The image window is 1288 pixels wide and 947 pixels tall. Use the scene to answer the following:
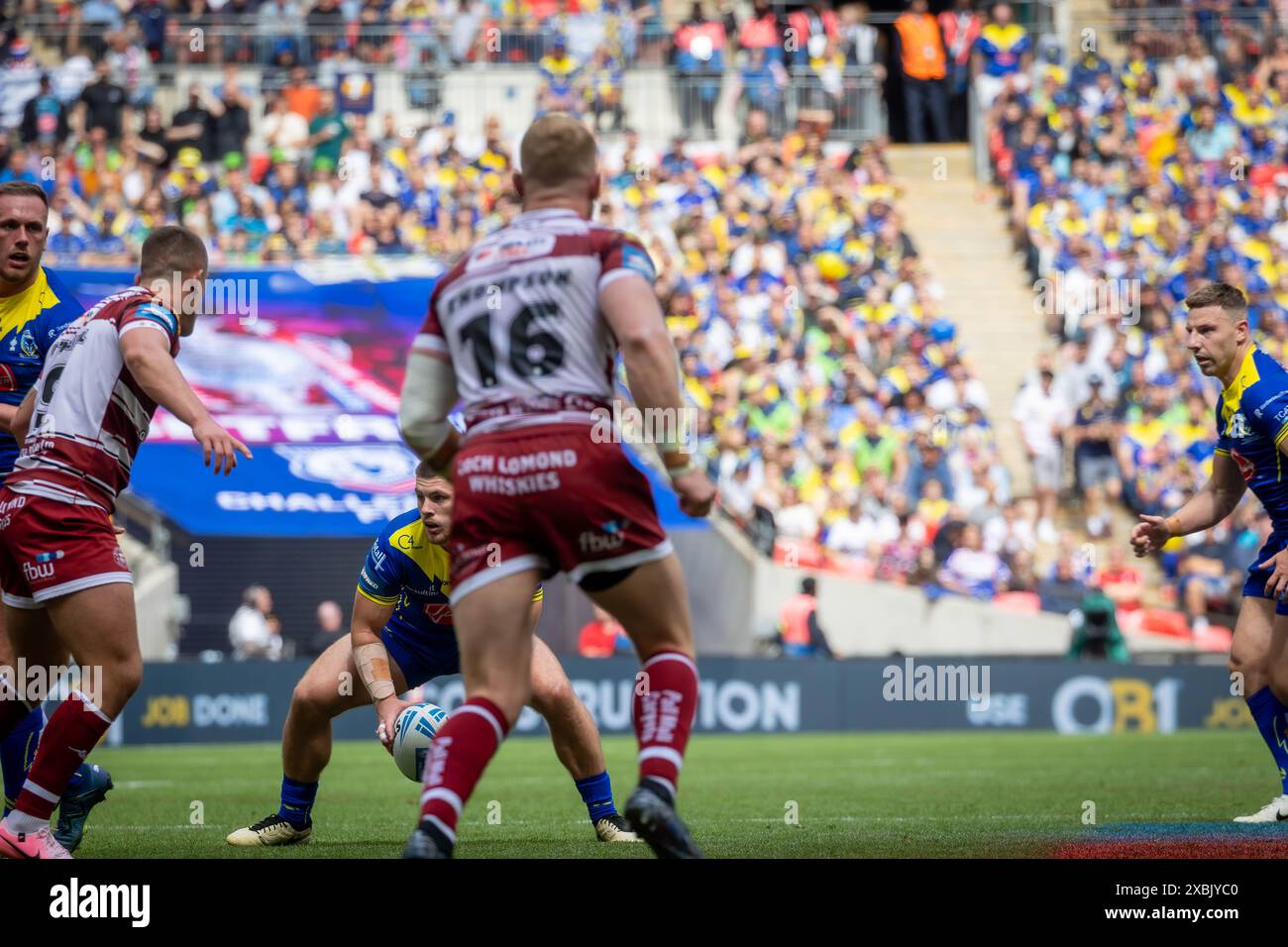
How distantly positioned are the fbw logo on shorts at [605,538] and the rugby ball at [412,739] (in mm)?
2739

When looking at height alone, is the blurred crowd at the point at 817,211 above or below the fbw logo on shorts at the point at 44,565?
above

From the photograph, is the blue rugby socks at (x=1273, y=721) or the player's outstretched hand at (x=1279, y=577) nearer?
the player's outstretched hand at (x=1279, y=577)

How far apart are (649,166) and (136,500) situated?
9721mm

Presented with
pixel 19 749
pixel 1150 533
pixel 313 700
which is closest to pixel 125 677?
pixel 19 749

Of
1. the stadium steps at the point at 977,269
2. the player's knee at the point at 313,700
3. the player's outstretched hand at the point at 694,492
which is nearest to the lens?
the player's outstretched hand at the point at 694,492

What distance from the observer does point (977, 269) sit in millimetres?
29000

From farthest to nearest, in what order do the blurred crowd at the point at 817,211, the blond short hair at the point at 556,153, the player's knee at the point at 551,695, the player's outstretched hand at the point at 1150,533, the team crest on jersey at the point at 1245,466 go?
the blurred crowd at the point at 817,211
the team crest on jersey at the point at 1245,466
the player's outstretched hand at the point at 1150,533
the player's knee at the point at 551,695
the blond short hair at the point at 556,153

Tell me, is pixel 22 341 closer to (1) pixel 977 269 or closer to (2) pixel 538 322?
(2) pixel 538 322

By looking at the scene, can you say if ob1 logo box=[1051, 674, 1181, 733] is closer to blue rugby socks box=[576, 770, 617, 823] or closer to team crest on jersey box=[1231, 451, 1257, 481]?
team crest on jersey box=[1231, 451, 1257, 481]

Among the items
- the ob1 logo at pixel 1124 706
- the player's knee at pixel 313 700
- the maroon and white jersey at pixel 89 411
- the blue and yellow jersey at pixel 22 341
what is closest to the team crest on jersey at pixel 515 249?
the maroon and white jersey at pixel 89 411

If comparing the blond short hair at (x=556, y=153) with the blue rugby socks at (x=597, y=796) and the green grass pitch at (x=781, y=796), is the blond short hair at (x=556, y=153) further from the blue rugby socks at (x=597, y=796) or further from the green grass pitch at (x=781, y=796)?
the blue rugby socks at (x=597, y=796)

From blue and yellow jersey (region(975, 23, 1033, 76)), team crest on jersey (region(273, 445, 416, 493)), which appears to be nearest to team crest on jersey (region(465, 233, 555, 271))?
team crest on jersey (region(273, 445, 416, 493))

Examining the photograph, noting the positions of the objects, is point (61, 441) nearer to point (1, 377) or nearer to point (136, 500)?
point (1, 377)

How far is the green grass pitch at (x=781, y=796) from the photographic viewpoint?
855 centimetres
